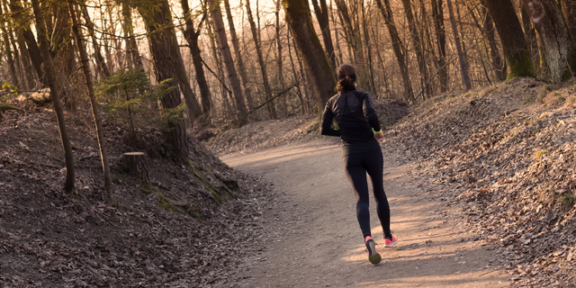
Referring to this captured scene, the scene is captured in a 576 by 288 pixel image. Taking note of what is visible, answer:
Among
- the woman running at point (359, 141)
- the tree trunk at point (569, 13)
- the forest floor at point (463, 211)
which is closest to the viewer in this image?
the forest floor at point (463, 211)

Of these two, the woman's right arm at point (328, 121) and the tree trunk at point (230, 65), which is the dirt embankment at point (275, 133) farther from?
the woman's right arm at point (328, 121)

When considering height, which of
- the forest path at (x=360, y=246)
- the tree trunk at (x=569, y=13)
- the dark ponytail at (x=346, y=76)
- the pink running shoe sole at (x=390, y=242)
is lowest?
the forest path at (x=360, y=246)

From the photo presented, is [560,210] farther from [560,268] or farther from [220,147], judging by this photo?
[220,147]

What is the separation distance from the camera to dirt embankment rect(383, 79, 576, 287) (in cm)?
430

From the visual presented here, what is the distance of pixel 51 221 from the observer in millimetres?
5945

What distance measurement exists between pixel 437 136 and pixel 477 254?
7.30m

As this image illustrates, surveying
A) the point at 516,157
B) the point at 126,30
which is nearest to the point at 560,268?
the point at 516,157

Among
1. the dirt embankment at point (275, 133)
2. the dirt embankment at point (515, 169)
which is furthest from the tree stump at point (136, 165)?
the dirt embankment at point (275, 133)

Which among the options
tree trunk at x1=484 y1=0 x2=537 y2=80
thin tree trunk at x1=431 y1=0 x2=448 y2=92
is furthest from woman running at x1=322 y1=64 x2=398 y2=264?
thin tree trunk at x1=431 y1=0 x2=448 y2=92

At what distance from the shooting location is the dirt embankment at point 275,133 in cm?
1761

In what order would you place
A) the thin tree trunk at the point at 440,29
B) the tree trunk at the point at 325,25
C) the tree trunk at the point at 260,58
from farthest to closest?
the tree trunk at the point at 260,58
the tree trunk at the point at 325,25
the thin tree trunk at the point at 440,29

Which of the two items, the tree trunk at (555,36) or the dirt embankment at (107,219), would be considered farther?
the tree trunk at (555,36)

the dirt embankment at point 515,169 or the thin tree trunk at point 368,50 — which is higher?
the thin tree trunk at point 368,50

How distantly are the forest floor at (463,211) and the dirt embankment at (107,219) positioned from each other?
744 mm
